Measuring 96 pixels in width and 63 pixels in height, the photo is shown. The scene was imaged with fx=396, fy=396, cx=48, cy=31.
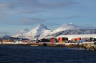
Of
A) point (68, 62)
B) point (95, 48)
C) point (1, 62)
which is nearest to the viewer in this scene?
point (1, 62)

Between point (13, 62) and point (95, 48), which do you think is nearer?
point (13, 62)

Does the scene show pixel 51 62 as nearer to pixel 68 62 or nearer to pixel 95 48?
pixel 68 62

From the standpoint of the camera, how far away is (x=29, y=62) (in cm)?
6081

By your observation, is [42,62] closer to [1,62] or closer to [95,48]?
[1,62]

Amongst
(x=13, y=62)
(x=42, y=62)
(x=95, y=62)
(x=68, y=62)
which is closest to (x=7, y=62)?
(x=13, y=62)

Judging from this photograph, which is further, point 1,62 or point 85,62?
point 85,62

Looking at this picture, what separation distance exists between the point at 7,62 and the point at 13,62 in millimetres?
968

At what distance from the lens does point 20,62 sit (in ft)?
196

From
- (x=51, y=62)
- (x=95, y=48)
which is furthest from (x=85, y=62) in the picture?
(x=95, y=48)

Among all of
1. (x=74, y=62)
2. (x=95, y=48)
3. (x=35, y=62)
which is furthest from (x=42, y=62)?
(x=95, y=48)

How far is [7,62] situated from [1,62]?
3.22 ft

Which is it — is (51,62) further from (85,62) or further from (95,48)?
(95,48)

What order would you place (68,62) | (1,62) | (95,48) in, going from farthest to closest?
(95,48) → (68,62) → (1,62)

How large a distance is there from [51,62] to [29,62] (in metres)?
3.58
